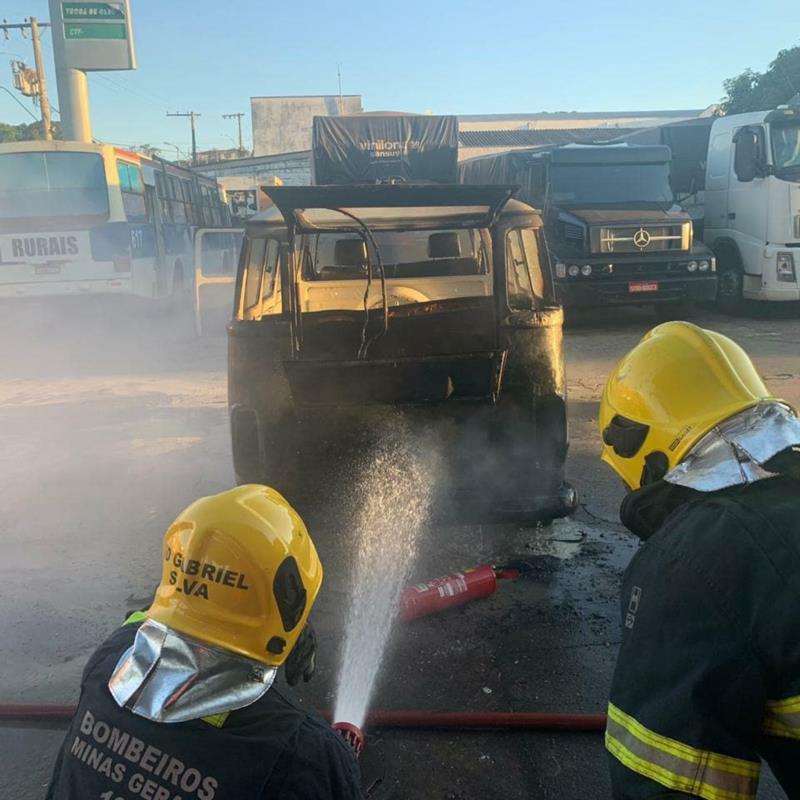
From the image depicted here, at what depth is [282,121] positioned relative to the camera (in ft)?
153

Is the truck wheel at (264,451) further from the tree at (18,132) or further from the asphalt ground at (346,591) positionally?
the tree at (18,132)

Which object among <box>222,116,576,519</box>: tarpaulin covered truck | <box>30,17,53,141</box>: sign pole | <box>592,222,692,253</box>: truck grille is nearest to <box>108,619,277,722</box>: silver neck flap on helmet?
<box>222,116,576,519</box>: tarpaulin covered truck

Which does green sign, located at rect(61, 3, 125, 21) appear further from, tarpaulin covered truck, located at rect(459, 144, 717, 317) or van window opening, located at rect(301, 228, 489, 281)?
van window opening, located at rect(301, 228, 489, 281)

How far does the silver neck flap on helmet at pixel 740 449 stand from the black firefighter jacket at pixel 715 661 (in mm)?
69

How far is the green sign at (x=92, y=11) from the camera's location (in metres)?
21.6

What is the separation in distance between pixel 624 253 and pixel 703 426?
→ 10073 millimetres

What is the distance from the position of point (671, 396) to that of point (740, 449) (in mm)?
230

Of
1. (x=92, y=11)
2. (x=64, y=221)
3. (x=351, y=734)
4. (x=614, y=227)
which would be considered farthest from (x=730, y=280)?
(x=92, y=11)

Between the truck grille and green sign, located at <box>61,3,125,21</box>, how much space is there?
17.5 metres

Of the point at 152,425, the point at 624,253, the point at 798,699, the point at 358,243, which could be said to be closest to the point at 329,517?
the point at 358,243

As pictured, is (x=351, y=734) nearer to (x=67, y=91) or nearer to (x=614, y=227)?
(x=614, y=227)

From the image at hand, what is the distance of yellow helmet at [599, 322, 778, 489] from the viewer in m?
1.64

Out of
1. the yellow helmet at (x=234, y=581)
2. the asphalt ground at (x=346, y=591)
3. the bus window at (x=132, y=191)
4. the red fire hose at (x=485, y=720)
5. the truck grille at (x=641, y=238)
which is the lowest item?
the asphalt ground at (x=346, y=591)

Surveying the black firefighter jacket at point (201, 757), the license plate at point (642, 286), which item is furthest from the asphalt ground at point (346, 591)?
the license plate at point (642, 286)
